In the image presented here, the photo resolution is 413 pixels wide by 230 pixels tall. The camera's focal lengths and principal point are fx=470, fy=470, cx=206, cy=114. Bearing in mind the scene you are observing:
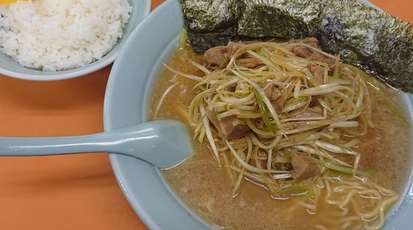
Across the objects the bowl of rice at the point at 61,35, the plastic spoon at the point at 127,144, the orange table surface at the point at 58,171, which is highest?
the bowl of rice at the point at 61,35

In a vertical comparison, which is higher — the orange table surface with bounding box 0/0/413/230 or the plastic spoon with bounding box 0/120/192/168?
the plastic spoon with bounding box 0/120/192/168

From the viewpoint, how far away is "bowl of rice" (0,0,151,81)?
5.56ft

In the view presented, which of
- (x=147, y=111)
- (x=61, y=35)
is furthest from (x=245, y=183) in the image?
(x=61, y=35)

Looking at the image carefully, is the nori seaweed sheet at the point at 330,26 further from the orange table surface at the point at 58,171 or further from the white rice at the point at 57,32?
the orange table surface at the point at 58,171

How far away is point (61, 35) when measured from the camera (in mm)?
1732

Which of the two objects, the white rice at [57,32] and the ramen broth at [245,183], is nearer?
the ramen broth at [245,183]

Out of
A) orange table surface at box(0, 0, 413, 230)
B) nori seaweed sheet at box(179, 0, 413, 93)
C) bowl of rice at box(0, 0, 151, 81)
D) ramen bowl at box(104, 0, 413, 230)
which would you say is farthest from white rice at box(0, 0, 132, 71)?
nori seaweed sheet at box(179, 0, 413, 93)

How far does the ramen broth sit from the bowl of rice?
27 centimetres

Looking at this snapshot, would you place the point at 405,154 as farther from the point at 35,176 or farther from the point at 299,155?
the point at 35,176

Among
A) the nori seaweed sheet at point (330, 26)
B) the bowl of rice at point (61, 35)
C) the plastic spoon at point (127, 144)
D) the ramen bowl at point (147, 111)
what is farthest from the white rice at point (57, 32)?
the plastic spoon at point (127, 144)

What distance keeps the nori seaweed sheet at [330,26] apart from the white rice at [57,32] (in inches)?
13.4

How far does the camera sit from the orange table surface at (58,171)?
5.05 ft

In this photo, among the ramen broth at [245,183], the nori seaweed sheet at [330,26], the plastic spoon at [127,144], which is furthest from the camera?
the nori seaweed sheet at [330,26]

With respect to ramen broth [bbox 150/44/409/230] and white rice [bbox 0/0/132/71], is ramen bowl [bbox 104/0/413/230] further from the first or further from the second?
white rice [bbox 0/0/132/71]
